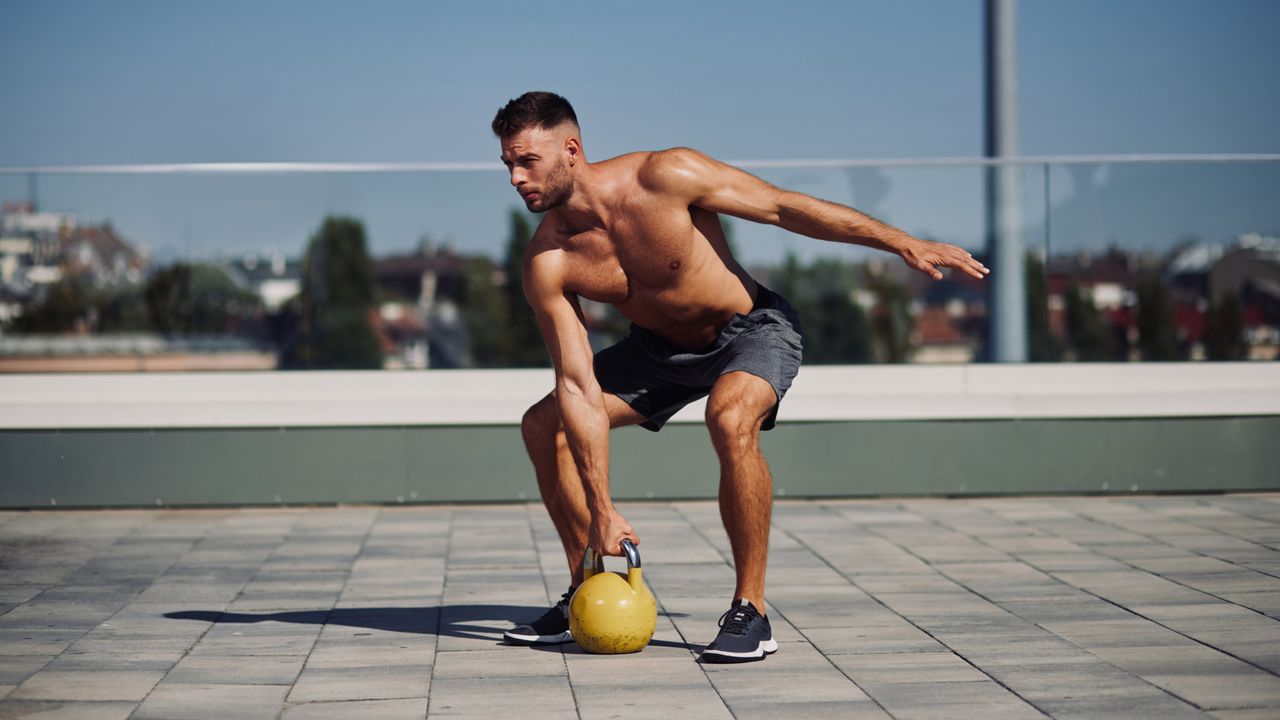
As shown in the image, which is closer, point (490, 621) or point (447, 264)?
point (490, 621)

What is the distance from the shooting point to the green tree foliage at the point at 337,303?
8.72 meters

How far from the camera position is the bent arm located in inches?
181

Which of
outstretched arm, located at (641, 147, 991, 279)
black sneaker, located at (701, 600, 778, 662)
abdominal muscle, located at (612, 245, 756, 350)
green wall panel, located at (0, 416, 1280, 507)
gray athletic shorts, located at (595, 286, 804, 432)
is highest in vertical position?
outstretched arm, located at (641, 147, 991, 279)

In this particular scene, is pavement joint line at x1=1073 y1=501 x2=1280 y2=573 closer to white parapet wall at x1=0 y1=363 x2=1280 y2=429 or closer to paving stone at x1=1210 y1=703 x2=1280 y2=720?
white parapet wall at x1=0 y1=363 x2=1280 y2=429

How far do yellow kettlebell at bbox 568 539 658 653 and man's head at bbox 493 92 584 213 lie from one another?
1.11 meters

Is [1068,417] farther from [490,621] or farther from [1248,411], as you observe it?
[490,621]

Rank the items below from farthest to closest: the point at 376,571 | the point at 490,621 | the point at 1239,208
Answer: the point at 1239,208, the point at 376,571, the point at 490,621

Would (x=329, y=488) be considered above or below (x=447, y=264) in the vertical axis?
below

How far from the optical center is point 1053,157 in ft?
29.3

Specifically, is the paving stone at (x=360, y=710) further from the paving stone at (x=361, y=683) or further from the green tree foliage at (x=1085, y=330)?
the green tree foliage at (x=1085, y=330)

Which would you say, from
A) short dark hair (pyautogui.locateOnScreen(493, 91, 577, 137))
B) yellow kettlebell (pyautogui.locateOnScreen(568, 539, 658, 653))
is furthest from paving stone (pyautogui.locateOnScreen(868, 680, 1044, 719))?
short dark hair (pyautogui.locateOnScreen(493, 91, 577, 137))

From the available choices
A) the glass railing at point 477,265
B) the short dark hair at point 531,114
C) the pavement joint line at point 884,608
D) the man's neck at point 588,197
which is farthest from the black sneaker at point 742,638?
the glass railing at point 477,265

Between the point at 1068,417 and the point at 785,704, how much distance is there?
520 centimetres

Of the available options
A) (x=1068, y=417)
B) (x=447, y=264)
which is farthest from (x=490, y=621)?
(x=1068, y=417)
